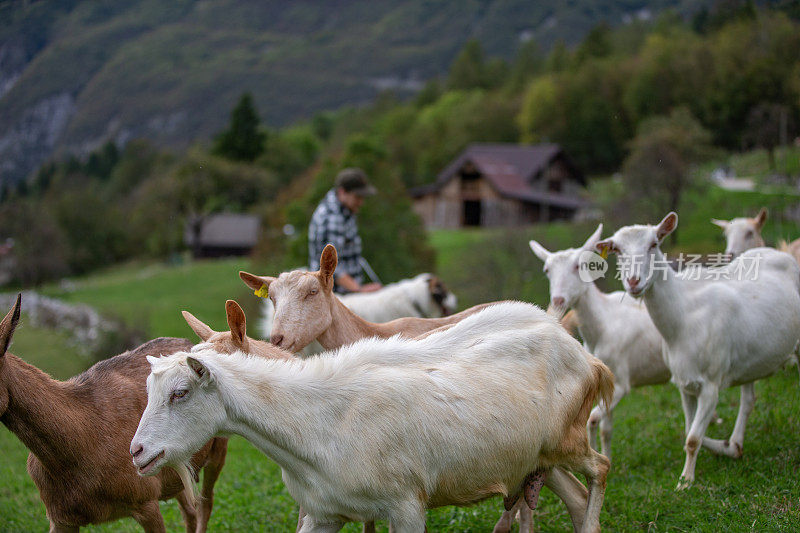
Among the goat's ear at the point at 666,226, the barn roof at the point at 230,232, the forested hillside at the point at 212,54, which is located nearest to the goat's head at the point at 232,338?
the goat's ear at the point at 666,226

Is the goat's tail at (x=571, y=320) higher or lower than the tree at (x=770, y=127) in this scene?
higher

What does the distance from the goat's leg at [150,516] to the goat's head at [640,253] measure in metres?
3.92

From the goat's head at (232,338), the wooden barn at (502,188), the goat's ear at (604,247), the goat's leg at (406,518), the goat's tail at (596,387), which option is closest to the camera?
the goat's leg at (406,518)

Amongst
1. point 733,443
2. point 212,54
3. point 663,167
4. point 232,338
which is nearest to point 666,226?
point 733,443

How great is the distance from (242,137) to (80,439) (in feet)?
202

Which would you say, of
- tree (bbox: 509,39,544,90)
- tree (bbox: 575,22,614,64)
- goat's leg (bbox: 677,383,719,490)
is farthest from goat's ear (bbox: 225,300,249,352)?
tree (bbox: 509,39,544,90)

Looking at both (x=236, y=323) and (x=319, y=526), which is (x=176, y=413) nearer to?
(x=236, y=323)

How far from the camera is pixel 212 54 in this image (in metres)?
84.1

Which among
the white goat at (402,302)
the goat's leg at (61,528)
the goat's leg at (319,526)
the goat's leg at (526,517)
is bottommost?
the white goat at (402,302)

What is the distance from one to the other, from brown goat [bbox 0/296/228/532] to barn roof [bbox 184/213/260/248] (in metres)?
54.0

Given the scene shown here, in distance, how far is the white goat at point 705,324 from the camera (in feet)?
19.6

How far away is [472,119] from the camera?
71500 mm

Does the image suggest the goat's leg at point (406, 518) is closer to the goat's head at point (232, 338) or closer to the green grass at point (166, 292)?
the goat's head at point (232, 338)

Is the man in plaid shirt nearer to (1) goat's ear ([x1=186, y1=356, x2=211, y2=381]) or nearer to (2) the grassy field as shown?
(2) the grassy field
